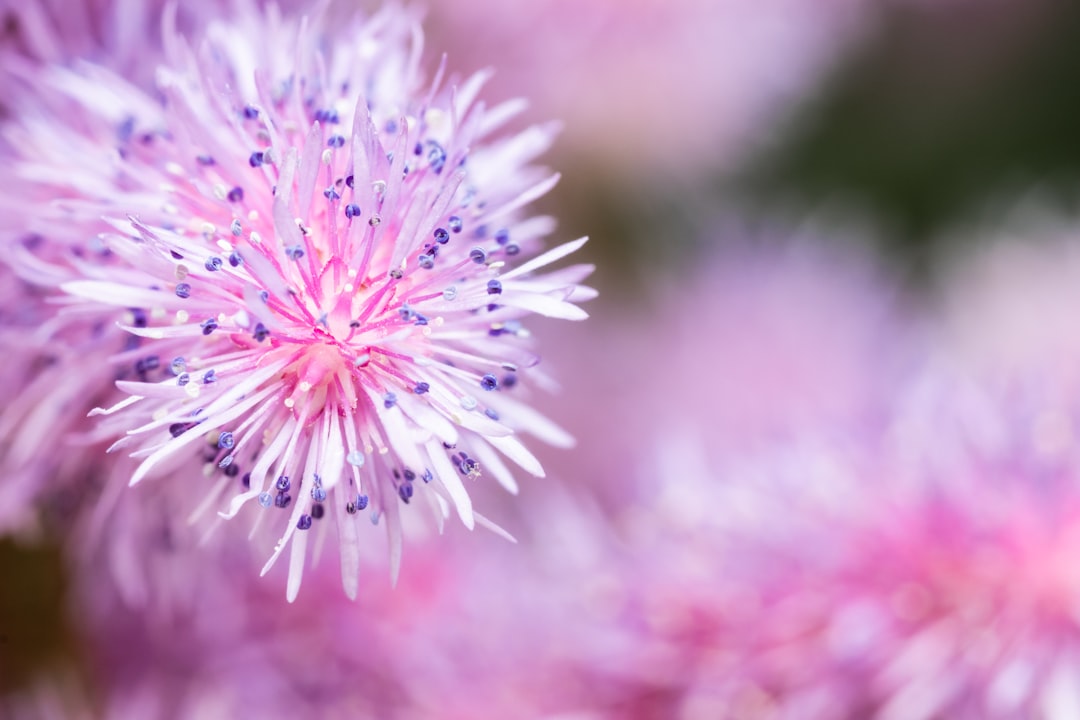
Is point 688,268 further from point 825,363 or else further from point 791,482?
point 791,482

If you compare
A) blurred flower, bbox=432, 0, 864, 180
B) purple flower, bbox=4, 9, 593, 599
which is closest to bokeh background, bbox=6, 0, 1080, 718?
blurred flower, bbox=432, 0, 864, 180

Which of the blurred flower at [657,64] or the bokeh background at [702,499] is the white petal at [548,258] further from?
the blurred flower at [657,64]

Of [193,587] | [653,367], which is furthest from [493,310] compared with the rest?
[653,367]

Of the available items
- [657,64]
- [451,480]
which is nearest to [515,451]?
[451,480]

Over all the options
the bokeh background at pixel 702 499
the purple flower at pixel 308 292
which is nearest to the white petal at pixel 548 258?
the purple flower at pixel 308 292

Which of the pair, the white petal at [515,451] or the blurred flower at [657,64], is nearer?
the white petal at [515,451]

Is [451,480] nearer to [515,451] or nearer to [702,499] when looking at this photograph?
[515,451]
